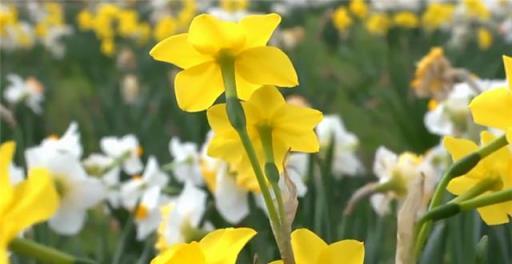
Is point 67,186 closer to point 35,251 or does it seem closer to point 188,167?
point 188,167

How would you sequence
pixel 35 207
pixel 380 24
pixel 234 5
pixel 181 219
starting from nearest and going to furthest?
pixel 35 207
pixel 181 219
pixel 234 5
pixel 380 24

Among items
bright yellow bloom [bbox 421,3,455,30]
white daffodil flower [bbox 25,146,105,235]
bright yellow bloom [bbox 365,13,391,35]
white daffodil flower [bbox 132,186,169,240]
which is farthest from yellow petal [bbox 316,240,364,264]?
bright yellow bloom [bbox 365,13,391,35]

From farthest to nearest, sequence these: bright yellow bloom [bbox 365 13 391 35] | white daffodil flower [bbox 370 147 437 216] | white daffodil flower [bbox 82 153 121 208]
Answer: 1. bright yellow bloom [bbox 365 13 391 35]
2. white daffodil flower [bbox 82 153 121 208]
3. white daffodil flower [bbox 370 147 437 216]

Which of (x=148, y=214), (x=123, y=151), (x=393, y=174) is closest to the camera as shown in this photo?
(x=393, y=174)

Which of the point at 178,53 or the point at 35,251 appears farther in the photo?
the point at 178,53

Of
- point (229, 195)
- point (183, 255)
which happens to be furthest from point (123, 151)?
point (183, 255)

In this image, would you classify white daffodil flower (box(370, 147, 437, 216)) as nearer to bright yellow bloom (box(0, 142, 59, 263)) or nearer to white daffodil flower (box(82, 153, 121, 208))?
white daffodil flower (box(82, 153, 121, 208))
